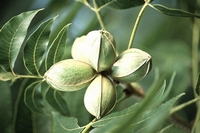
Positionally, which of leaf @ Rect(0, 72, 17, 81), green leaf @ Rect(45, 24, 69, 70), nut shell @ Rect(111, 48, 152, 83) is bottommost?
leaf @ Rect(0, 72, 17, 81)

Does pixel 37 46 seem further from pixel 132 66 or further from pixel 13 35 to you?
pixel 132 66

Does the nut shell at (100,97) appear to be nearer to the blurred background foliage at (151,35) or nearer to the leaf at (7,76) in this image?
the leaf at (7,76)

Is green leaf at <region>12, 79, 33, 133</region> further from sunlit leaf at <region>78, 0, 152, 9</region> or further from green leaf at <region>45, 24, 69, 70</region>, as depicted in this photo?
sunlit leaf at <region>78, 0, 152, 9</region>

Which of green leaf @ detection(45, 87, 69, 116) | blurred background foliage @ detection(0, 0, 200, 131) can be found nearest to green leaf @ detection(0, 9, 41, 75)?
green leaf @ detection(45, 87, 69, 116)

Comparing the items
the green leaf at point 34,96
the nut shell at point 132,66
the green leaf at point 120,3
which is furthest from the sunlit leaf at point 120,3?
the green leaf at point 34,96

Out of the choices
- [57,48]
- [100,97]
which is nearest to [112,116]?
[100,97]

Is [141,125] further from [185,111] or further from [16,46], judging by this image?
[185,111]
